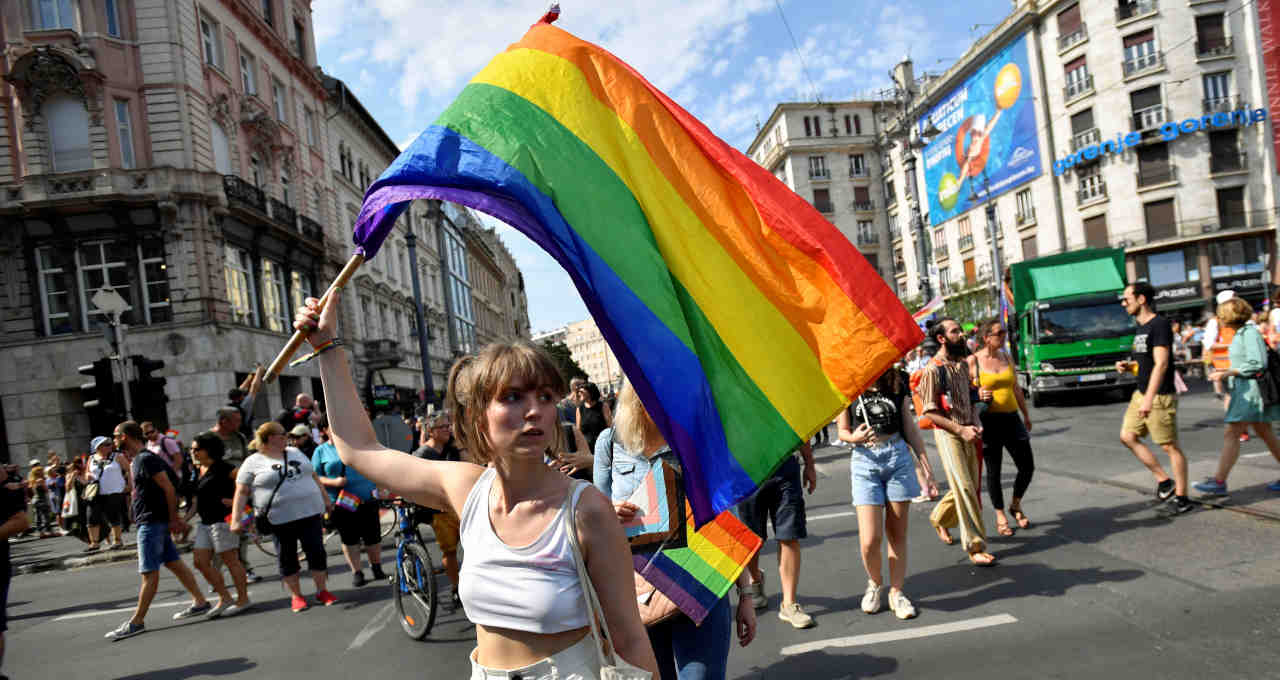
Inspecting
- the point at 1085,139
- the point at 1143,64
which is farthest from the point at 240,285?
the point at 1143,64

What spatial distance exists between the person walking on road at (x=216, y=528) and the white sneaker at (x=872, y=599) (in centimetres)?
563

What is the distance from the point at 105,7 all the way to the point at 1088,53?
41154mm

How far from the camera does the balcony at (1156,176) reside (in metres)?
38.1

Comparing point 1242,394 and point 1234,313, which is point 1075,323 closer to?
point 1234,313

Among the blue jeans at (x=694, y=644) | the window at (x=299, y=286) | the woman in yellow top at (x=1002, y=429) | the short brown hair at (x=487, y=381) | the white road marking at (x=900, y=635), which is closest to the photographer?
the short brown hair at (x=487, y=381)

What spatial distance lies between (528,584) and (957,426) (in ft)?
15.4

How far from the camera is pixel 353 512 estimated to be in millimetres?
8039

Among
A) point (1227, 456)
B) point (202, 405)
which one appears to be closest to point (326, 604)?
point (1227, 456)

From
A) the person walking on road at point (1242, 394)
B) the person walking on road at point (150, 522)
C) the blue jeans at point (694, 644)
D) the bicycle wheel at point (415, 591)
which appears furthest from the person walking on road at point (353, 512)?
the person walking on road at point (1242, 394)

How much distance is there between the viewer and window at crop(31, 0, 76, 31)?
21.0 m

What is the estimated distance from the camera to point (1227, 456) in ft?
22.2

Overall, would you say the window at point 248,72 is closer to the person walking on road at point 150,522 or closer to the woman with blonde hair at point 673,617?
the person walking on road at point 150,522

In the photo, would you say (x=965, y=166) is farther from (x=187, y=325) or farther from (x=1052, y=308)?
(x=187, y=325)

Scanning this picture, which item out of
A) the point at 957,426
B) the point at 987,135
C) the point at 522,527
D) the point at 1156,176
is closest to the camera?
the point at 522,527
